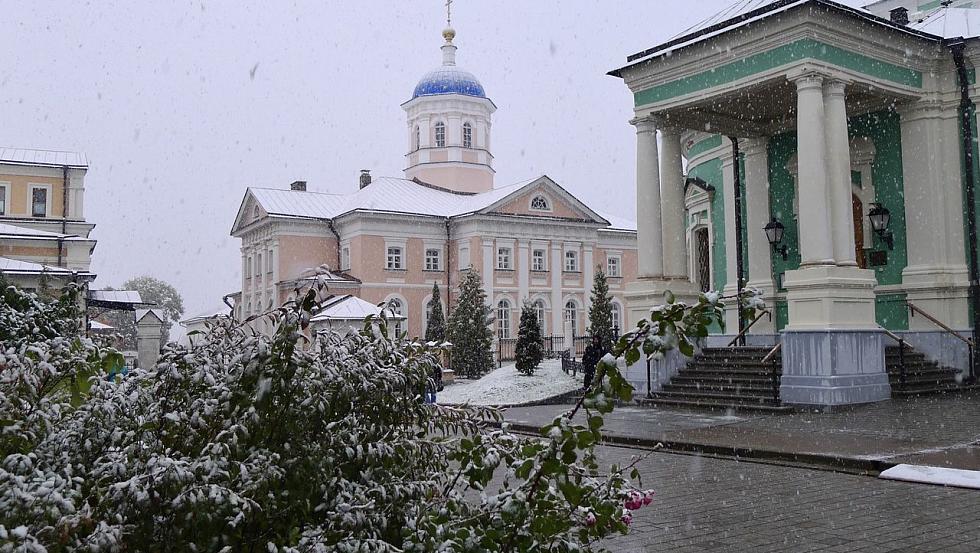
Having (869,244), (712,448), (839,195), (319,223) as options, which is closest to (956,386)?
(869,244)

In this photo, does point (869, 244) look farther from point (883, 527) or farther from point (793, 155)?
point (883, 527)

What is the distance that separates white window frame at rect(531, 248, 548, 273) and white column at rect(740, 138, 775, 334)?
89.3 feet

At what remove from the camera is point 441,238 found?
1807 inches

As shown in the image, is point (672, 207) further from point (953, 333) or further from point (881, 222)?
point (953, 333)

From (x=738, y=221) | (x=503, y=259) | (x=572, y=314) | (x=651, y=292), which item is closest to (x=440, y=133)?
(x=503, y=259)

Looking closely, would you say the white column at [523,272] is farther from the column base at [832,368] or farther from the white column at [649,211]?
the column base at [832,368]

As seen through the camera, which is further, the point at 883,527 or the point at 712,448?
the point at 712,448

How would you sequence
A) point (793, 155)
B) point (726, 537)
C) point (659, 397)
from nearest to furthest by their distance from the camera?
1. point (726, 537)
2. point (659, 397)
3. point (793, 155)

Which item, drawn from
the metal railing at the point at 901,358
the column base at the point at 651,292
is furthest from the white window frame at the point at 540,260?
the metal railing at the point at 901,358

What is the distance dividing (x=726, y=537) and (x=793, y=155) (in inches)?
576

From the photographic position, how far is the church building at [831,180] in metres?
14.4

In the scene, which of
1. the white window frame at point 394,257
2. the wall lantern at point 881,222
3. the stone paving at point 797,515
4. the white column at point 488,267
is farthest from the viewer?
the white column at point 488,267

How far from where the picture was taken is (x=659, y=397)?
53.6ft

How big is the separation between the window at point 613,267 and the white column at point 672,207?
109 feet
